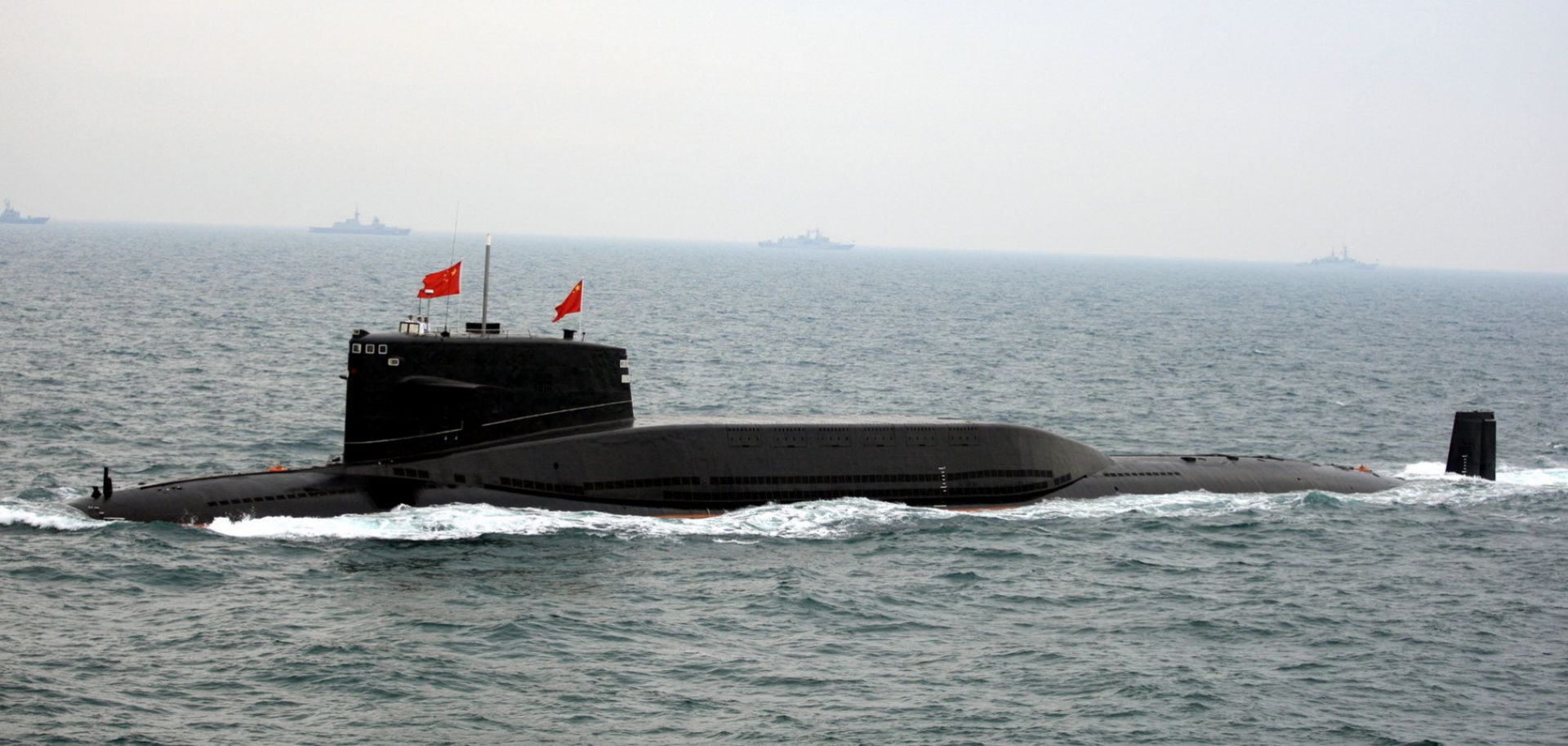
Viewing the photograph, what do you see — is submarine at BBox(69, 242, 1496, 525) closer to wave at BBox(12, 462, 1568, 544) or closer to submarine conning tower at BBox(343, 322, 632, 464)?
submarine conning tower at BBox(343, 322, 632, 464)

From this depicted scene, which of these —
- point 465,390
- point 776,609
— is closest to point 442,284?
point 465,390

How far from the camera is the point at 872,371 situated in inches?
2372

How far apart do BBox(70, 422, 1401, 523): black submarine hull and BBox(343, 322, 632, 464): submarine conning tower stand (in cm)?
34

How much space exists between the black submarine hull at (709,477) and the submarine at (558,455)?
0.03 meters

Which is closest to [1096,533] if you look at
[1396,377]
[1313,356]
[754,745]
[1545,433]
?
[754,745]

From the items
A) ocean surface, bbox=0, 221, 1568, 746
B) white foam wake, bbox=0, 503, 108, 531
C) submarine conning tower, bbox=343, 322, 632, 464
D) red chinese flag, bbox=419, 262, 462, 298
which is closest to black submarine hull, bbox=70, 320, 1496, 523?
submarine conning tower, bbox=343, 322, 632, 464

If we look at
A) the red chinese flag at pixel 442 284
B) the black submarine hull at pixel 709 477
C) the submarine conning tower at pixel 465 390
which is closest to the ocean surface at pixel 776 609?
the black submarine hull at pixel 709 477

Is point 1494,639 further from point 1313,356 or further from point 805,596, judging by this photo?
point 1313,356

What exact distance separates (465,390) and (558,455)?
204 cm

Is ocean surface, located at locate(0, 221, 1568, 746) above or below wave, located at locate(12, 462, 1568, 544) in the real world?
below

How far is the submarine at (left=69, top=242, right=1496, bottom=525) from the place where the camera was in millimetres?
26047

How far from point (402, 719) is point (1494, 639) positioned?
1623cm

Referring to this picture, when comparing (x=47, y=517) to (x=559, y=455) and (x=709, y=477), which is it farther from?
(x=709, y=477)

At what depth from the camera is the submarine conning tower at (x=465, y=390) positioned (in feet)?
86.6
